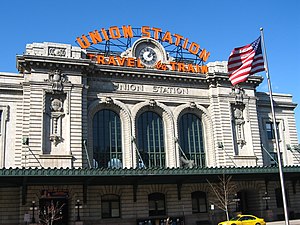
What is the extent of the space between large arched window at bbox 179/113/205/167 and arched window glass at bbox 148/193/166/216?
690cm

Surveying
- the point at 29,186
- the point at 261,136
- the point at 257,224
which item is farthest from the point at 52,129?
the point at 261,136

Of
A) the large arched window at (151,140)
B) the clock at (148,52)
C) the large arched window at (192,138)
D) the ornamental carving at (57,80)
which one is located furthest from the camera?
the clock at (148,52)

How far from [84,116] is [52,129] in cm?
410

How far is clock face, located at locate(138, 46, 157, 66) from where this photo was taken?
51656 millimetres

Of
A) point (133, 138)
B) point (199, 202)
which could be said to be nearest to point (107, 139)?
point (133, 138)

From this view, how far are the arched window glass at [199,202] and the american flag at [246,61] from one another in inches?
804

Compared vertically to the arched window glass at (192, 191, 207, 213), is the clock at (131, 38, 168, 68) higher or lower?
higher

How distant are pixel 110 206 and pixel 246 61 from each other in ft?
75.3

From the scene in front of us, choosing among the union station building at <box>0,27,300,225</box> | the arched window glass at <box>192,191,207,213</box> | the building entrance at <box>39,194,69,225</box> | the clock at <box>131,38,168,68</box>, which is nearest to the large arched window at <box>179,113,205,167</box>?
the union station building at <box>0,27,300,225</box>

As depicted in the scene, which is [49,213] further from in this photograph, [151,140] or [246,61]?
[246,61]

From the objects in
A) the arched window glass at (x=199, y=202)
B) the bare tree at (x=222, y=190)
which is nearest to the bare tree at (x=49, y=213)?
the arched window glass at (x=199, y=202)

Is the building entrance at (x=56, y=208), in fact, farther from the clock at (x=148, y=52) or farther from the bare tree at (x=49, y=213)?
the clock at (x=148, y=52)

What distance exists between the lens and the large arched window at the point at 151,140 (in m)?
48.4

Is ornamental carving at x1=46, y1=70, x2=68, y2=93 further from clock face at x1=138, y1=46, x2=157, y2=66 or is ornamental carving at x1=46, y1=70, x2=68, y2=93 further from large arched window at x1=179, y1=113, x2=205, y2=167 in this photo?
large arched window at x1=179, y1=113, x2=205, y2=167
